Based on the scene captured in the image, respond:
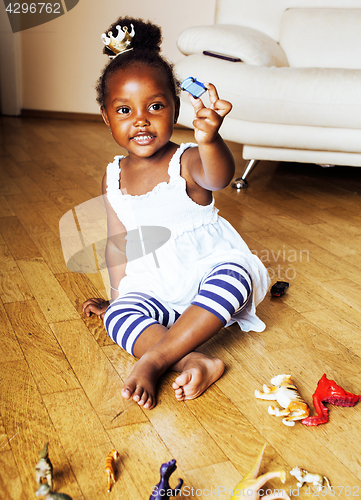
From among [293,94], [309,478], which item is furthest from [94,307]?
[293,94]

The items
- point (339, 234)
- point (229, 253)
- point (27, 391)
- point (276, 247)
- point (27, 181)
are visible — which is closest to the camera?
point (27, 391)

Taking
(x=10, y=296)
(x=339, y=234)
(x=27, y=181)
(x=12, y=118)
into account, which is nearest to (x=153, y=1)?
(x=12, y=118)

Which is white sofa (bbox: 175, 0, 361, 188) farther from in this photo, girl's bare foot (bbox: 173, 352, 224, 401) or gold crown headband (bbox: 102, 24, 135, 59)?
girl's bare foot (bbox: 173, 352, 224, 401)

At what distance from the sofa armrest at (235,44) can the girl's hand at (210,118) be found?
104 centimetres

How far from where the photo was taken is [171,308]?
2.93 feet

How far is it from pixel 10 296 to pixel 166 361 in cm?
41

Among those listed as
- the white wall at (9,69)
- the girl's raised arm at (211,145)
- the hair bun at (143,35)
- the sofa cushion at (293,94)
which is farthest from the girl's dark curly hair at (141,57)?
the white wall at (9,69)

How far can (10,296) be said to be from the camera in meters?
1.00

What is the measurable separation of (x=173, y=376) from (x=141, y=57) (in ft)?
1.67

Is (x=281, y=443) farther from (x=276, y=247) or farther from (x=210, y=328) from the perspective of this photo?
(x=276, y=247)

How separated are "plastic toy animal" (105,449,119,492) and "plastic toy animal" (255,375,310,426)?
8.8 inches

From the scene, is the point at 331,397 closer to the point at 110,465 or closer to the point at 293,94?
the point at 110,465

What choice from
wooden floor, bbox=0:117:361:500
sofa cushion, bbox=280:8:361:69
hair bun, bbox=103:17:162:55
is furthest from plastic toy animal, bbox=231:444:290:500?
sofa cushion, bbox=280:8:361:69

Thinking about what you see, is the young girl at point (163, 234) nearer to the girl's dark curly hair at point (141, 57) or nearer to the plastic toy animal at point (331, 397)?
the girl's dark curly hair at point (141, 57)
